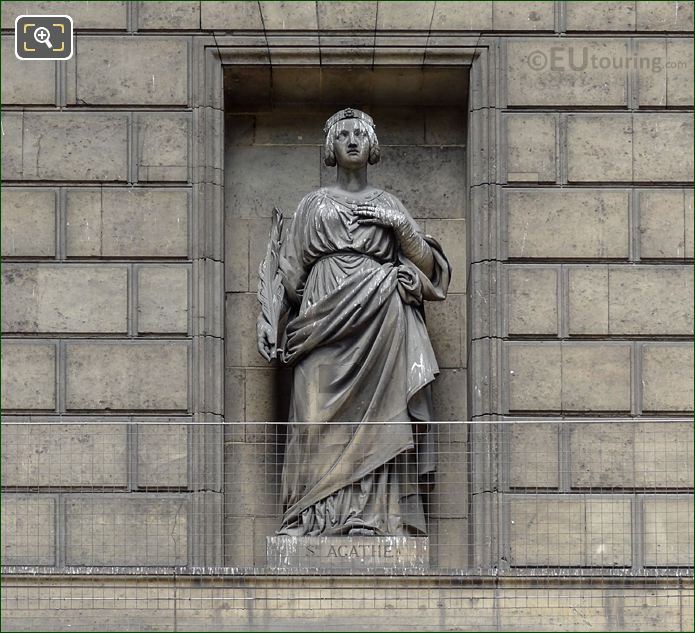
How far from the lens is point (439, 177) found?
1898 cm

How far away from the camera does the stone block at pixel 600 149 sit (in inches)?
716

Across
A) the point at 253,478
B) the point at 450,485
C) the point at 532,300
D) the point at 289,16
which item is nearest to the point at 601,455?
the point at 450,485

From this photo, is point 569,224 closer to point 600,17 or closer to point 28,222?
point 600,17

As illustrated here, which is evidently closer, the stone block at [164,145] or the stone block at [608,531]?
the stone block at [608,531]

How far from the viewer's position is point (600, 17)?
1839 cm

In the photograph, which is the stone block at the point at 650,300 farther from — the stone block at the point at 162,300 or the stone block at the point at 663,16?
the stone block at the point at 162,300

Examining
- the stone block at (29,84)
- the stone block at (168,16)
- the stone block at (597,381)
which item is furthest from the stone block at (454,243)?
the stone block at (29,84)

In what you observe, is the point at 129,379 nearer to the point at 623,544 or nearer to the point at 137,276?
the point at 137,276

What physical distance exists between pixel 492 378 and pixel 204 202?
2.86 metres

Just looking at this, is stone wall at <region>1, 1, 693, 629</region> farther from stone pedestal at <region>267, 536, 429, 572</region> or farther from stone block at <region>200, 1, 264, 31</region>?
stone pedestal at <region>267, 536, 429, 572</region>

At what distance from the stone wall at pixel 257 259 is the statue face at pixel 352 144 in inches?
30.6

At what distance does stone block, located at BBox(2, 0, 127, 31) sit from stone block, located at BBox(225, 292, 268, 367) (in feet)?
8.41

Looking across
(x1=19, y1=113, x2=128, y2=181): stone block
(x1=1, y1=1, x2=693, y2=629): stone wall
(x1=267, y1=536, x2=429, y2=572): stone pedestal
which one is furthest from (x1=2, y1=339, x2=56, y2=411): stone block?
(x1=267, y1=536, x2=429, y2=572): stone pedestal

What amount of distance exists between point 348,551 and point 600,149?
4.08m
